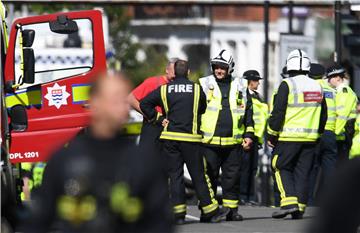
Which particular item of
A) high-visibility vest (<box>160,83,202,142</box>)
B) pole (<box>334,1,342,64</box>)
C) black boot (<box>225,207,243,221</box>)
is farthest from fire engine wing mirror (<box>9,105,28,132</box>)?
pole (<box>334,1,342,64</box>)

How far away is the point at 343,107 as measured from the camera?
17.8 m

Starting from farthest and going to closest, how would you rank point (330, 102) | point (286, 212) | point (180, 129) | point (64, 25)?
1. point (330, 102)
2. point (64, 25)
3. point (286, 212)
4. point (180, 129)

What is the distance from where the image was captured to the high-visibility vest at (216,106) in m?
14.6

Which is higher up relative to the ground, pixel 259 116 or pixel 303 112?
pixel 303 112

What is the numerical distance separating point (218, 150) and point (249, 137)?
0.42 meters

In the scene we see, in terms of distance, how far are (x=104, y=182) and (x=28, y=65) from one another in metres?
8.38

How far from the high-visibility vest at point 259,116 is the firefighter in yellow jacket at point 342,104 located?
1.39 meters

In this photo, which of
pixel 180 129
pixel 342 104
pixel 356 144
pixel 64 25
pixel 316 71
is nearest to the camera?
pixel 180 129

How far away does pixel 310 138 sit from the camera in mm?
14852

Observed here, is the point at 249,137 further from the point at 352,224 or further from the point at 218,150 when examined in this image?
the point at 352,224

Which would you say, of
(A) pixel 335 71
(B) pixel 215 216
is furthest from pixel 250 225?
(A) pixel 335 71

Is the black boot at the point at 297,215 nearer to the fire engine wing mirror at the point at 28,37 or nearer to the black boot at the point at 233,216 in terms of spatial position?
the black boot at the point at 233,216

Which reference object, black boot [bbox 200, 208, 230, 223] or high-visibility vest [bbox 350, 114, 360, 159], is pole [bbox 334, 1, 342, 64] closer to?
high-visibility vest [bbox 350, 114, 360, 159]

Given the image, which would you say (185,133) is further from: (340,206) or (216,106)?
(340,206)
